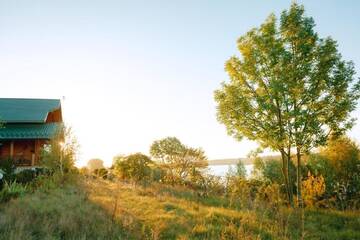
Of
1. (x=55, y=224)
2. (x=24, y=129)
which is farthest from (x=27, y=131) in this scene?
(x=55, y=224)

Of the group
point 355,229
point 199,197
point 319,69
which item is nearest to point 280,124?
point 319,69

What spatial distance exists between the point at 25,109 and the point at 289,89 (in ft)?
79.8

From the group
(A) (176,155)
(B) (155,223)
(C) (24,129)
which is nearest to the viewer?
(B) (155,223)

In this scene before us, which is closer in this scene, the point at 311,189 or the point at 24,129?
the point at 311,189

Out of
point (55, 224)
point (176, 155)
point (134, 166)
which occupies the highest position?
point (176, 155)

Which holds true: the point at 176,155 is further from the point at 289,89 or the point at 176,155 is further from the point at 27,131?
the point at 289,89

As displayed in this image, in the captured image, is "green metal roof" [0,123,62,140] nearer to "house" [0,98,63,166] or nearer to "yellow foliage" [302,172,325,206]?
"house" [0,98,63,166]

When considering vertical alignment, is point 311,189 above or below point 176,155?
below

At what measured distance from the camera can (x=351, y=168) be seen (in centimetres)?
1442

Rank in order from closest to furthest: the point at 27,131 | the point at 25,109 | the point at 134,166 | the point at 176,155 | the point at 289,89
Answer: the point at 289,89 < the point at 27,131 < the point at 134,166 < the point at 25,109 < the point at 176,155

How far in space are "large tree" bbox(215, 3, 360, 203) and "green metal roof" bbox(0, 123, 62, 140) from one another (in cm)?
1567

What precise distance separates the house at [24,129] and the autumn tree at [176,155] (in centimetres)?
1381

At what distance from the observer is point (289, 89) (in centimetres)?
977

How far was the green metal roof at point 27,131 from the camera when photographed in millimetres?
19906
